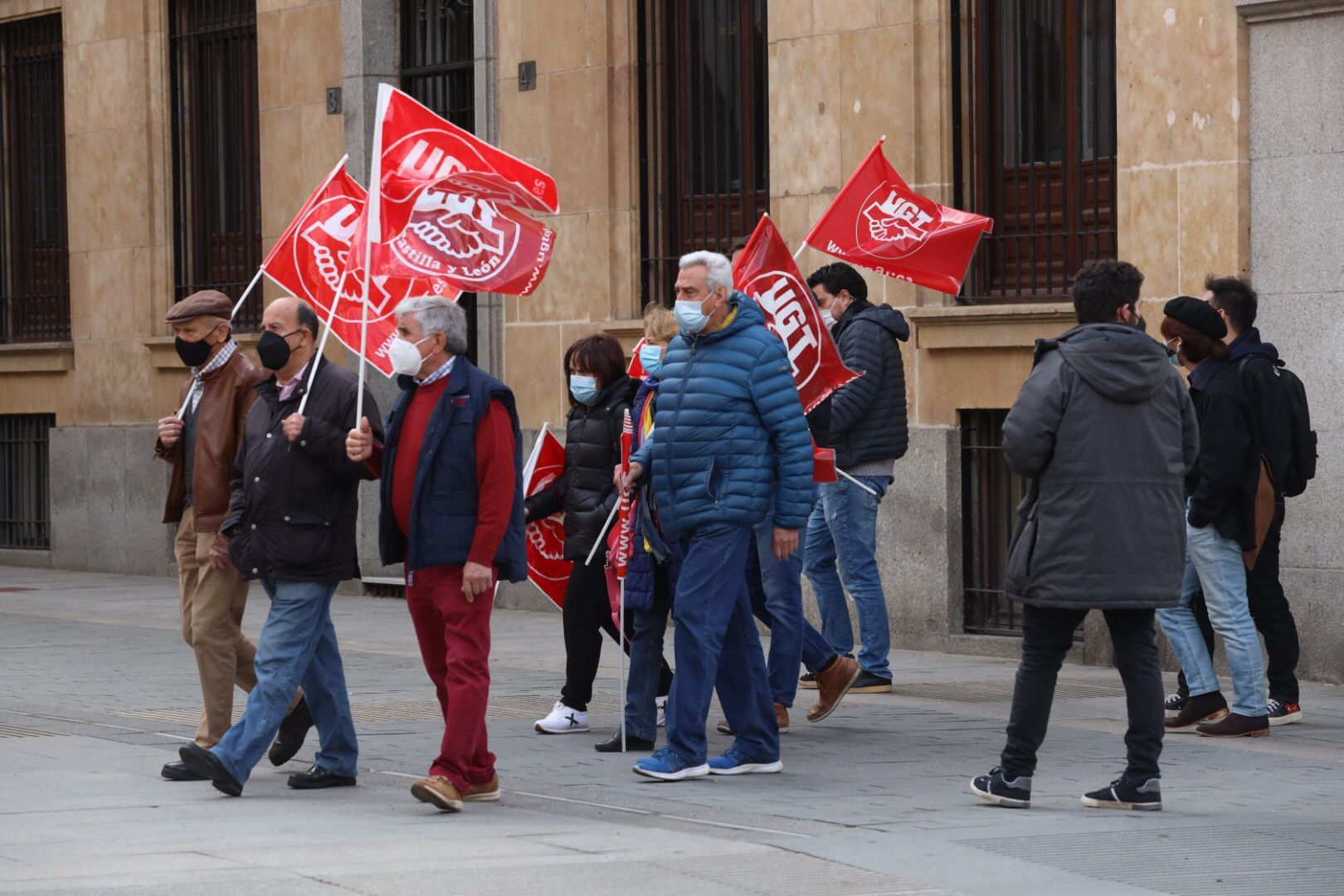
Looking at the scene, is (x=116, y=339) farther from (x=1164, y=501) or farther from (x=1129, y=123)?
(x=1164, y=501)

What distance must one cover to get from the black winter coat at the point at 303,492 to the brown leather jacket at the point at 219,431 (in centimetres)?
35

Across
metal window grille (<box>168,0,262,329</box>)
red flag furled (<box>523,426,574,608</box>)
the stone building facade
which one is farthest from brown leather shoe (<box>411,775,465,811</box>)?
metal window grille (<box>168,0,262,329</box>)

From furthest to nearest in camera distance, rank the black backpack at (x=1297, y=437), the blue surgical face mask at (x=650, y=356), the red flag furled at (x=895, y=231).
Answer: the red flag furled at (x=895, y=231) → the black backpack at (x=1297, y=437) → the blue surgical face mask at (x=650, y=356)

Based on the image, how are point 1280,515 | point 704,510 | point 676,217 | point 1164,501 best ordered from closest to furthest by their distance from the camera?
point 1164,501
point 704,510
point 1280,515
point 676,217

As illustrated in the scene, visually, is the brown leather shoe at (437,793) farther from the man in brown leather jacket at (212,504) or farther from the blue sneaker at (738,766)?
the blue sneaker at (738,766)

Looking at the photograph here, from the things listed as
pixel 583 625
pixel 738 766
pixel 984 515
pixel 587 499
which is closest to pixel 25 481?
pixel 984 515

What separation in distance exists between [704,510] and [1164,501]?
1.63 m

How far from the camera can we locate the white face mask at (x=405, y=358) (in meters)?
7.86

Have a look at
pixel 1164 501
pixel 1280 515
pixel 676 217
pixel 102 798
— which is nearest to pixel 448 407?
pixel 102 798

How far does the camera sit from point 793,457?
846cm

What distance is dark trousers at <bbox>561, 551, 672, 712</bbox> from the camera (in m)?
9.77

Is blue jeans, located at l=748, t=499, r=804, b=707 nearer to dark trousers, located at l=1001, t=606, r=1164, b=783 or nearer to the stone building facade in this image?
dark trousers, located at l=1001, t=606, r=1164, b=783

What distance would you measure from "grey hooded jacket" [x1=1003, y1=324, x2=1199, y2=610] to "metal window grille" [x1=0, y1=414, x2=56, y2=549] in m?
14.6

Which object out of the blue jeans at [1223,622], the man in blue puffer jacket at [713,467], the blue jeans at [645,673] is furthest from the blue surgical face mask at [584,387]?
the blue jeans at [1223,622]
